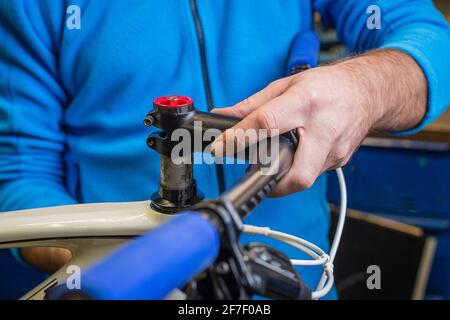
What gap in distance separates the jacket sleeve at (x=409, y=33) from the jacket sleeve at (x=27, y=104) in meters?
0.36

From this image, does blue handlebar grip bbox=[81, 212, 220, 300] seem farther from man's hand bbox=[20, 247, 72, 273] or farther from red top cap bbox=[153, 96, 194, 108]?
man's hand bbox=[20, 247, 72, 273]

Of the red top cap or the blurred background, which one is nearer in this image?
the red top cap

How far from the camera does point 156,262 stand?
19 cm

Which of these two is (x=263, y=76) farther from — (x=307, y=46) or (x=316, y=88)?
(x=316, y=88)

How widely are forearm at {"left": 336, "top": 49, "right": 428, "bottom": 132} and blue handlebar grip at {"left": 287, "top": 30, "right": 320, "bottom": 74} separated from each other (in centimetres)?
6

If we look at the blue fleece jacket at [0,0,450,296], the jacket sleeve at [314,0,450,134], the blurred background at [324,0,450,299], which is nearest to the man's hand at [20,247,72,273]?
the blue fleece jacket at [0,0,450,296]

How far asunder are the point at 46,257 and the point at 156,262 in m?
0.40

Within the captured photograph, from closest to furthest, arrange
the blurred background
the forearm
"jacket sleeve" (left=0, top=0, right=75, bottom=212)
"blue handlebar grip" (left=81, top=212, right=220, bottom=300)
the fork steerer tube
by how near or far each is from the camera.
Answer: "blue handlebar grip" (left=81, top=212, right=220, bottom=300), the fork steerer tube, the forearm, "jacket sleeve" (left=0, top=0, right=75, bottom=212), the blurred background

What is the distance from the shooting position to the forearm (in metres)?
0.46

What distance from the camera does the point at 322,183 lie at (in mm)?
661

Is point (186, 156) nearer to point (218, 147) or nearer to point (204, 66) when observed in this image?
point (218, 147)

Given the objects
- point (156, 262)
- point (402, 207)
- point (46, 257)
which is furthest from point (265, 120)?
point (402, 207)

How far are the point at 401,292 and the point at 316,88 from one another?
0.77 m
